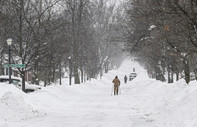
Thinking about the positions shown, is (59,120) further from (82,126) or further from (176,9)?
(176,9)

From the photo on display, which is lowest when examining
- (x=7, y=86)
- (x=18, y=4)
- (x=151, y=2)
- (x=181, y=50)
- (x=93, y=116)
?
(x=93, y=116)

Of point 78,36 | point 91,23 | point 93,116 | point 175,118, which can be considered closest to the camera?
point 175,118

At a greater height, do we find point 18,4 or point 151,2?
point 18,4

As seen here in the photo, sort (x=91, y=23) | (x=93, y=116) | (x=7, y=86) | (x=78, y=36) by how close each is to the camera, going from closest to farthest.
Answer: (x=93, y=116), (x=7, y=86), (x=78, y=36), (x=91, y=23)

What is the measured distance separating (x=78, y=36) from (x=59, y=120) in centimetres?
2538

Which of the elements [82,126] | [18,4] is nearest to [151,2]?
[82,126]

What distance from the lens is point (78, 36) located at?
3622 centimetres

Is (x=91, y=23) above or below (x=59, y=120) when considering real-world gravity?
above

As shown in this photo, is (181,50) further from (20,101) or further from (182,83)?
(20,101)

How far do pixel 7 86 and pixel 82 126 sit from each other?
7050mm

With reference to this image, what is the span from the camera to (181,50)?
17391mm

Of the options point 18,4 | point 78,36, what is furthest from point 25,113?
point 78,36

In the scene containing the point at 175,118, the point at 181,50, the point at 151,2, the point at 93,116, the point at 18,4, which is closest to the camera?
the point at 175,118

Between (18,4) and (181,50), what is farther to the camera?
(18,4)
